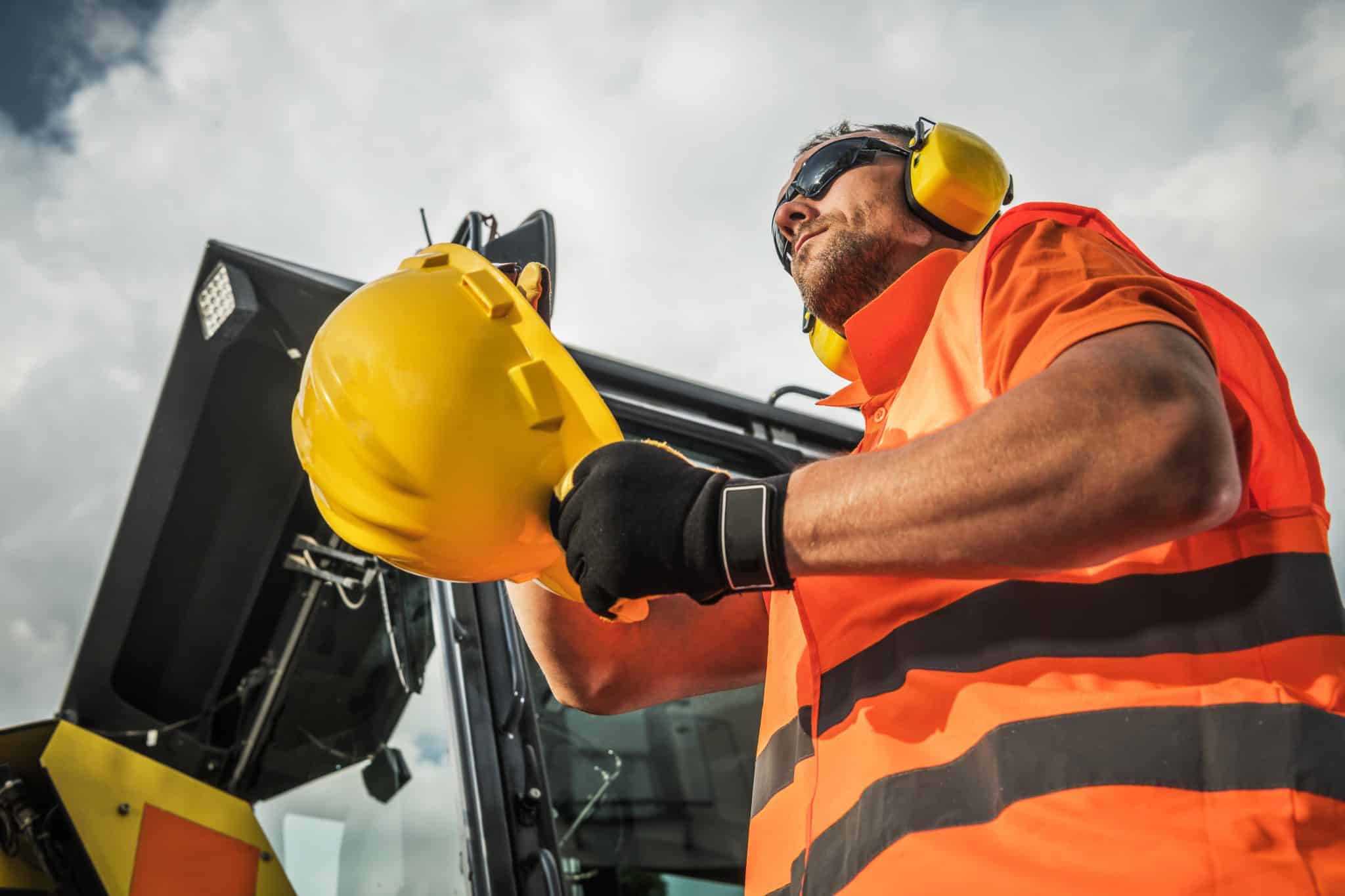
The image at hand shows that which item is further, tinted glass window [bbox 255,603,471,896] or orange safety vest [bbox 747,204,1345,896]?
tinted glass window [bbox 255,603,471,896]

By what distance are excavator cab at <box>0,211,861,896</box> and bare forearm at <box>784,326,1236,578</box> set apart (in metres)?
0.77

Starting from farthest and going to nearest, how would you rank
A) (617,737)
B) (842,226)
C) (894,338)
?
(617,737)
(842,226)
(894,338)

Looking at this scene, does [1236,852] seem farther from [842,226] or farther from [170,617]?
[170,617]

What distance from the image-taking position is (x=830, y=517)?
81 centimetres

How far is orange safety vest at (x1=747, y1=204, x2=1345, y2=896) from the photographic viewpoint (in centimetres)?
74

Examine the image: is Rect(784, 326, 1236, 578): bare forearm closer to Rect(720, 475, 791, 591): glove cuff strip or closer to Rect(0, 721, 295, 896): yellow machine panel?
Rect(720, 475, 791, 591): glove cuff strip

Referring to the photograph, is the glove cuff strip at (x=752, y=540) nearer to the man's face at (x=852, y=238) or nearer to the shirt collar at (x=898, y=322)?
the shirt collar at (x=898, y=322)

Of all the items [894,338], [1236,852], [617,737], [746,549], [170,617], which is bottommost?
[1236,852]

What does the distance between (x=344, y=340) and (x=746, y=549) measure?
484mm

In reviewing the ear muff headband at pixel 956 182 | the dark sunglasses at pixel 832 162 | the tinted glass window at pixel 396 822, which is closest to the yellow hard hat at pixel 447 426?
the ear muff headband at pixel 956 182

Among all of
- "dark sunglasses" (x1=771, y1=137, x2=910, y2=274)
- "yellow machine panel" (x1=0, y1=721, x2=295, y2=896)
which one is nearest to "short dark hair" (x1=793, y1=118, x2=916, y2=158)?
"dark sunglasses" (x1=771, y1=137, x2=910, y2=274)

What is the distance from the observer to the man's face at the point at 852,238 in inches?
62.2

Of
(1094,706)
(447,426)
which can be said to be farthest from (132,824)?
(1094,706)

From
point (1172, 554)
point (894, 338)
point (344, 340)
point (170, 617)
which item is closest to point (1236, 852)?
point (1172, 554)
